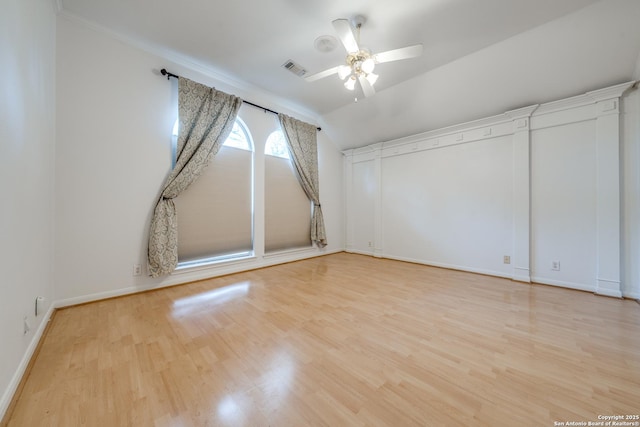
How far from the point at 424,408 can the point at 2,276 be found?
2.37 metres

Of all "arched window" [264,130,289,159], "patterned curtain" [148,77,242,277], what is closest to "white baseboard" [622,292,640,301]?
"arched window" [264,130,289,159]

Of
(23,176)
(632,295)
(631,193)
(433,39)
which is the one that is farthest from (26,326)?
(631,193)

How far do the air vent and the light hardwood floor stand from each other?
3230 millimetres

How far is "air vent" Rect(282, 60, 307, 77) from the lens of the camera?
3.15 meters

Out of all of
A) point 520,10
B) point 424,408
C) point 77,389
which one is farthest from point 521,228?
point 77,389

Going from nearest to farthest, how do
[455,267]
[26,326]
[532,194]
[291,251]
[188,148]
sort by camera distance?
[26,326] → [188,148] → [532,194] → [455,267] → [291,251]

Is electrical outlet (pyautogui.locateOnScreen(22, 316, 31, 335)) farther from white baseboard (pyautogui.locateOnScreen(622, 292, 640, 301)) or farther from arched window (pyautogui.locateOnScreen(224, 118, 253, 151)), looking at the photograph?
white baseboard (pyautogui.locateOnScreen(622, 292, 640, 301))

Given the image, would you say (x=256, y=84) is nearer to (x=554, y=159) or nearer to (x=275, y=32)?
(x=275, y=32)

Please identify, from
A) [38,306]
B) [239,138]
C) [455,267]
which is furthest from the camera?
[455,267]

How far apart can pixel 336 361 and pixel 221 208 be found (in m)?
2.79

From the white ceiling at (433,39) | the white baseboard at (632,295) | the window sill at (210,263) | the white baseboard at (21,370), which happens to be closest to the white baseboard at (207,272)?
the window sill at (210,263)

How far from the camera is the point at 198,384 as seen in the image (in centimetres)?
132

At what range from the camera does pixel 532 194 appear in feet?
10.6

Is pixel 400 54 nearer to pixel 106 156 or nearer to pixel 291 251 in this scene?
pixel 106 156
